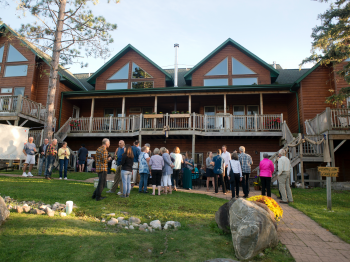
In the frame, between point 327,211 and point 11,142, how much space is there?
13.7 meters

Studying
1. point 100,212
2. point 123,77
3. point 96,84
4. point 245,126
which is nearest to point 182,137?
point 245,126

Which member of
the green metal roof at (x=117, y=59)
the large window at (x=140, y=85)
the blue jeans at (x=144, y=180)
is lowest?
the blue jeans at (x=144, y=180)

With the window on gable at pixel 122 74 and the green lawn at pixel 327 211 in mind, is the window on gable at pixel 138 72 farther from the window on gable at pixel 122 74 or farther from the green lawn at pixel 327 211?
the green lawn at pixel 327 211

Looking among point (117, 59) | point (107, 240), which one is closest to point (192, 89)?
point (117, 59)

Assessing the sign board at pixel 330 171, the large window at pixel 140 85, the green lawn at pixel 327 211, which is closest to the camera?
the green lawn at pixel 327 211

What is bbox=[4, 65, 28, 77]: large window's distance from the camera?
18766mm

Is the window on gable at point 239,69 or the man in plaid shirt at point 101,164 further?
the window on gable at point 239,69

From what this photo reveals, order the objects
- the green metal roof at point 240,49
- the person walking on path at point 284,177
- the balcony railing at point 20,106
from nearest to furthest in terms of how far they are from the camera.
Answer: the person walking on path at point 284,177 < the balcony railing at point 20,106 < the green metal roof at point 240,49

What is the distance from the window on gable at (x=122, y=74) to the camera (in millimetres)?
19469

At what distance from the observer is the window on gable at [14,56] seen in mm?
18984

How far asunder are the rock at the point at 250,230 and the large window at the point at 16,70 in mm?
19968

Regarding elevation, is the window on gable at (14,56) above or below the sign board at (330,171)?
above

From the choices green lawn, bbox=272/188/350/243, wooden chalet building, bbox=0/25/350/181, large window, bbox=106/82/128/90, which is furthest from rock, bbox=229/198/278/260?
large window, bbox=106/82/128/90

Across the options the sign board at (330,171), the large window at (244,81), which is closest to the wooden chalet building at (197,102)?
the large window at (244,81)
